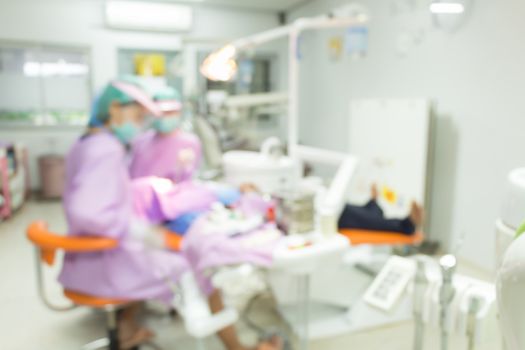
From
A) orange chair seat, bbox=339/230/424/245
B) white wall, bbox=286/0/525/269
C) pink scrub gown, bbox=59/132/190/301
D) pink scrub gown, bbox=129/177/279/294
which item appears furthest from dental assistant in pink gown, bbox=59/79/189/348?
white wall, bbox=286/0/525/269

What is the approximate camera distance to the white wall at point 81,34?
4203 millimetres

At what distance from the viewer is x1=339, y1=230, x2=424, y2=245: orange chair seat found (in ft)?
5.47

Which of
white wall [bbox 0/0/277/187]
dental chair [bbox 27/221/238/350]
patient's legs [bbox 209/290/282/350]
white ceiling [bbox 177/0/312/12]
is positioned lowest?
patient's legs [bbox 209/290/282/350]

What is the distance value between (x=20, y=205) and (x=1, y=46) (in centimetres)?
168

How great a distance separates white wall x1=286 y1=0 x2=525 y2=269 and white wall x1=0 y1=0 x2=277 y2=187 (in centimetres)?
121

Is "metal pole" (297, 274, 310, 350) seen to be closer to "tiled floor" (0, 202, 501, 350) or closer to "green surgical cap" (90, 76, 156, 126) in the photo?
"tiled floor" (0, 202, 501, 350)

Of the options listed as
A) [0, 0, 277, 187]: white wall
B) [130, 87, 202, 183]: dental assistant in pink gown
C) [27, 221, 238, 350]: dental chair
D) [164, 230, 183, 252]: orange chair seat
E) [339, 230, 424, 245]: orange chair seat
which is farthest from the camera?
[0, 0, 277, 187]: white wall

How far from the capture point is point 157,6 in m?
4.65

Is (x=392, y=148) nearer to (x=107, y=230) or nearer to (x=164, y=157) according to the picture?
(x=164, y=157)

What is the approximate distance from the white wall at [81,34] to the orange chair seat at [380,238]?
11.5 ft

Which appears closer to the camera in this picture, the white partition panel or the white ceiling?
the white partition panel

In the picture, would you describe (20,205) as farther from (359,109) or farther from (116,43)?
(359,109)

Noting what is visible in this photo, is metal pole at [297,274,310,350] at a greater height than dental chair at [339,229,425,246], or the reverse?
dental chair at [339,229,425,246]

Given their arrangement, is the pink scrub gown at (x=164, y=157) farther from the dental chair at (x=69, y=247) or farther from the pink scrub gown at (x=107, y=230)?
the dental chair at (x=69, y=247)
